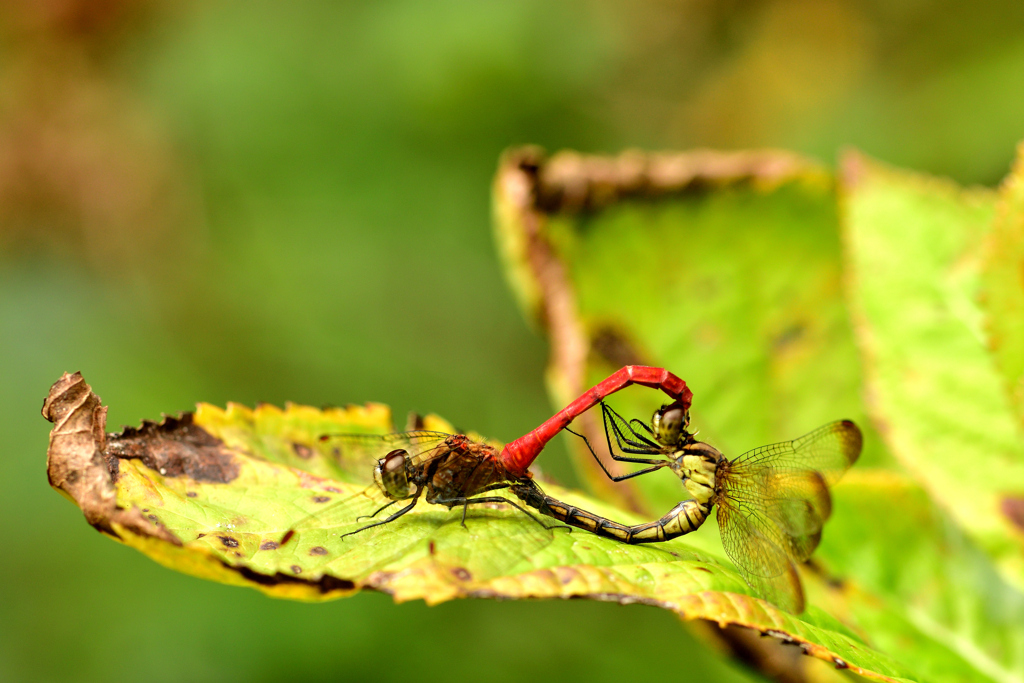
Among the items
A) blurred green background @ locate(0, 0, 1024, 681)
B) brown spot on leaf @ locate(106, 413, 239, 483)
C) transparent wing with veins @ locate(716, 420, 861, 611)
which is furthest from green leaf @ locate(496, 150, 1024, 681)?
blurred green background @ locate(0, 0, 1024, 681)

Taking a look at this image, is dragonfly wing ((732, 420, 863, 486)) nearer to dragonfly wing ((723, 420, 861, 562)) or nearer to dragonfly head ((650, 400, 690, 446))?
dragonfly wing ((723, 420, 861, 562))

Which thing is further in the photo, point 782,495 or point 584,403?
point 782,495

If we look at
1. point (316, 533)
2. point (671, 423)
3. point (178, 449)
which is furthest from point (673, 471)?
point (178, 449)

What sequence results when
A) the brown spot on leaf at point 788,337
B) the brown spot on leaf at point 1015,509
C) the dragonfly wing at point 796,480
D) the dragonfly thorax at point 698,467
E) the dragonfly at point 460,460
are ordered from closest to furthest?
1. the brown spot on leaf at point 1015,509
2. the dragonfly at point 460,460
3. the dragonfly wing at point 796,480
4. the dragonfly thorax at point 698,467
5. the brown spot on leaf at point 788,337

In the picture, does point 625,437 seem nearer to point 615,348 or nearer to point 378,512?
point 615,348

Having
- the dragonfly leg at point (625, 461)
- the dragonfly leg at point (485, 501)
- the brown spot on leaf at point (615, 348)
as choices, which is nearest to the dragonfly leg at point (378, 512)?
the dragonfly leg at point (485, 501)

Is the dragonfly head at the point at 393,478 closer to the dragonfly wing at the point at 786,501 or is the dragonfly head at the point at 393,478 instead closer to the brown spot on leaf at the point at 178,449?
the brown spot on leaf at the point at 178,449

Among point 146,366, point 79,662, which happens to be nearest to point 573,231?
point 79,662
